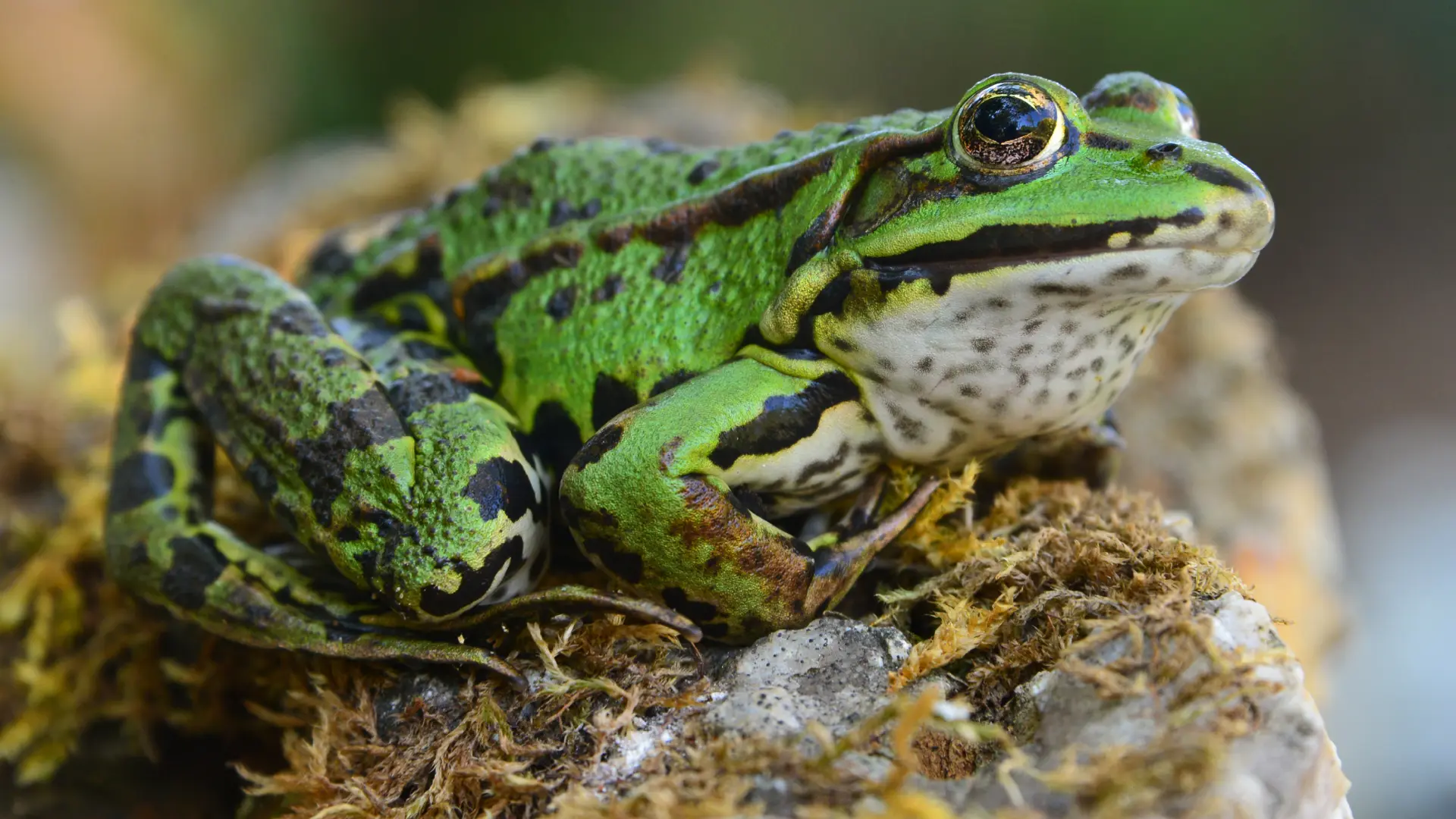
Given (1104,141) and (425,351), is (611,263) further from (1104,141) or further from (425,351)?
(1104,141)

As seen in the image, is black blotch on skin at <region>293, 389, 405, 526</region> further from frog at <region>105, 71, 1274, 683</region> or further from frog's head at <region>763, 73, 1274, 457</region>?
frog's head at <region>763, 73, 1274, 457</region>

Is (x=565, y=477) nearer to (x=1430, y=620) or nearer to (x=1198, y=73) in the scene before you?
(x=1430, y=620)

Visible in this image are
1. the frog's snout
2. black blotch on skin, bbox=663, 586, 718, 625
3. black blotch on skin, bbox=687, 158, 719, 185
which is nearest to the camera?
the frog's snout

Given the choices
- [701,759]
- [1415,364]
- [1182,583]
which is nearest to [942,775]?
[701,759]

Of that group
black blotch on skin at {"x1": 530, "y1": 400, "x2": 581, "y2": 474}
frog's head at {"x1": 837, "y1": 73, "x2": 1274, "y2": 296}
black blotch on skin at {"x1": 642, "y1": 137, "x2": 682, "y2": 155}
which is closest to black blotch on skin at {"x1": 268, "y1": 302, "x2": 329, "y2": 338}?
black blotch on skin at {"x1": 530, "y1": 400, "x2": 581, "y2": 474}

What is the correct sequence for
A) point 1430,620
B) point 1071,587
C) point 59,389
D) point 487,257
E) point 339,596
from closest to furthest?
point 1071,587 → point 339,596 → point 487,257 → point 59,389 → point 1430,620

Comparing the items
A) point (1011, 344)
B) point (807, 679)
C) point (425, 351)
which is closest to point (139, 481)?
point (425, 351)
